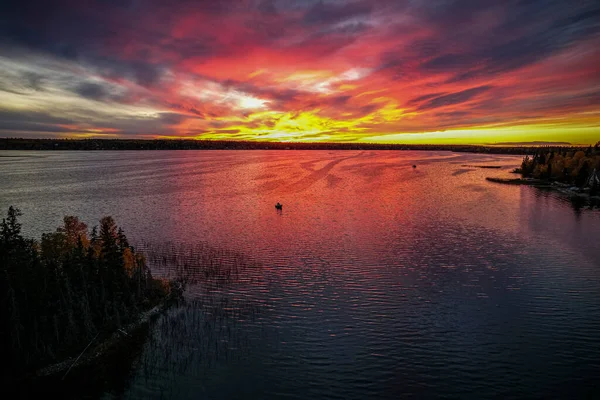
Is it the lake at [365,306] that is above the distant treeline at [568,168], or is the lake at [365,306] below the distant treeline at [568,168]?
below

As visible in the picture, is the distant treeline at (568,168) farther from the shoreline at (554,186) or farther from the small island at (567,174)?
the shoreline at (554,186)

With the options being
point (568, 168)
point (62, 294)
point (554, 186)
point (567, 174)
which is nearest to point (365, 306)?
point (62, 294)

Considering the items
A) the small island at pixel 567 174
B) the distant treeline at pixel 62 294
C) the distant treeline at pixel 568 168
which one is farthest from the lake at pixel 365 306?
the distant treeline at pixel 568 168

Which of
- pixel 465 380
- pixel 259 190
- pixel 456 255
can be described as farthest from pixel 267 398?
pixel 259 190

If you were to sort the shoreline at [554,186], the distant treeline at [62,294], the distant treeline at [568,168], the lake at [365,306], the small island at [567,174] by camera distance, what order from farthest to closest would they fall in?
the distant treeline at [568,168] < the small island at [567,174] < the shoreline at [554,186] < the distant treeline at [62,294] < the lake at [365,306]

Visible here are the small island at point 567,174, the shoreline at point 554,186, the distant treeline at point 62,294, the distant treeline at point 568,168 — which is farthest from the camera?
the distant treeline at point 568,168

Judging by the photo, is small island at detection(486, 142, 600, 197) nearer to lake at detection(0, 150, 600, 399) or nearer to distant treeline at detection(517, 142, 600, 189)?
distant treeline at detection(517, 142, 600, 189)

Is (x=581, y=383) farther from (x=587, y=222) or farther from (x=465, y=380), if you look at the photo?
(x=587, y=222)
